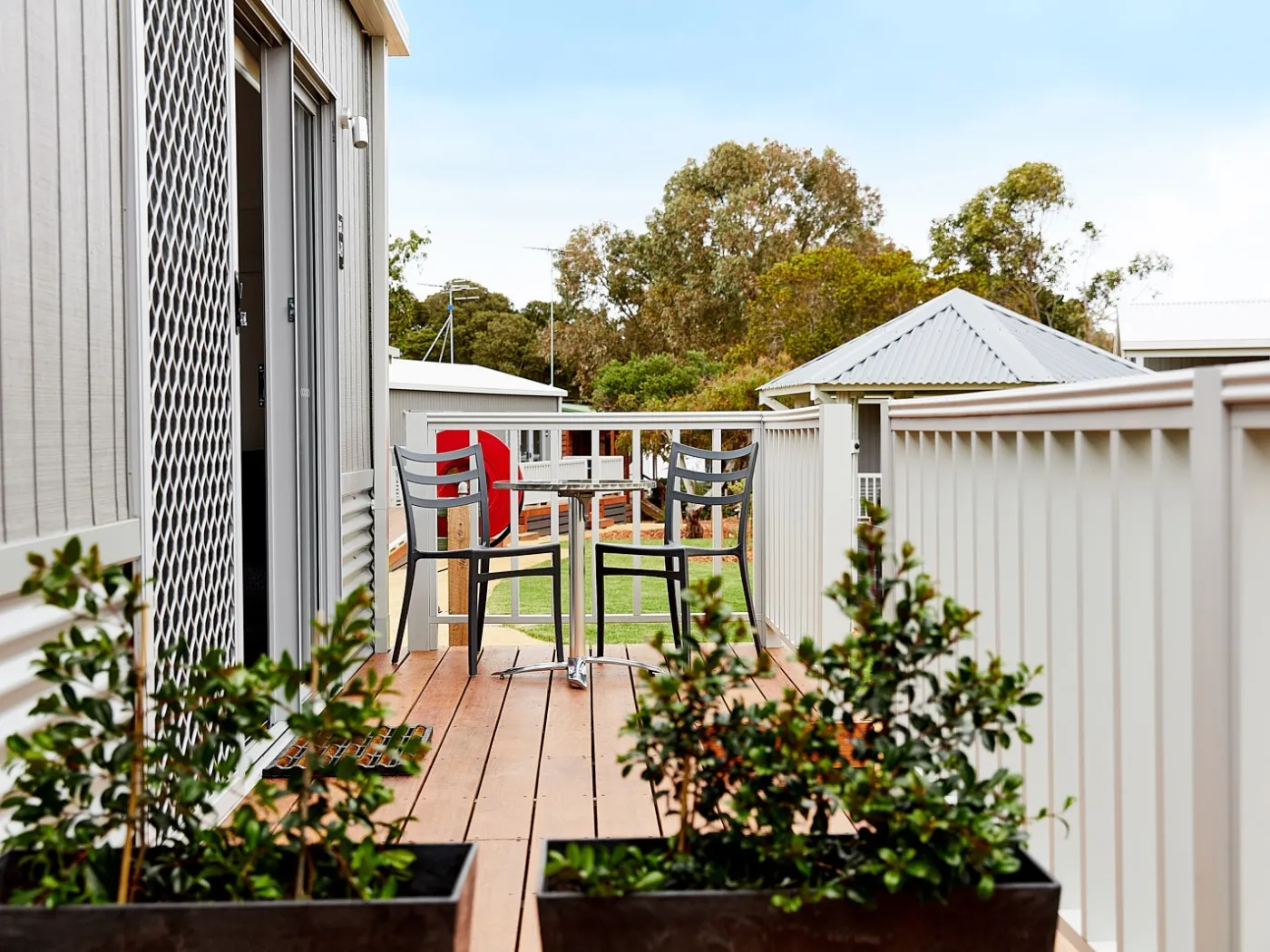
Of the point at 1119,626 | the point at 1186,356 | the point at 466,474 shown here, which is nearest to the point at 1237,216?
the point at 1186,356

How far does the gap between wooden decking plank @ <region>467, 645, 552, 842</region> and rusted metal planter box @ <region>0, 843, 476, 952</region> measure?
1215 mm

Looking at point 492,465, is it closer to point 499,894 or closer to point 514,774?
point 514,774

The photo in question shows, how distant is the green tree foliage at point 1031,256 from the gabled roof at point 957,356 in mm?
11622

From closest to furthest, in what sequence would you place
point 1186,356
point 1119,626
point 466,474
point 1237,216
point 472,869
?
point 472,869
point 1119,626
point 466,474
point 1186,356
point 1237,216

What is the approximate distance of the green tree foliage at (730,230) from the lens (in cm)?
3069

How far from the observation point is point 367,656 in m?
4.80

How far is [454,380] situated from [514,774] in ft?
50.3

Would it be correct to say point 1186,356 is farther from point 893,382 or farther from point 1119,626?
point 1119,626

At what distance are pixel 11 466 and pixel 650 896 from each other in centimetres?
128

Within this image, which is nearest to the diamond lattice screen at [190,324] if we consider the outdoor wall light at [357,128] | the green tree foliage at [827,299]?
the outdoor wall light at [357,128]

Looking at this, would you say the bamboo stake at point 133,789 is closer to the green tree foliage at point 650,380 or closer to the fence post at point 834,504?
the fence post at point 834,504

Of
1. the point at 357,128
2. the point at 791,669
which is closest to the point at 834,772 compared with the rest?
the point at 791,669

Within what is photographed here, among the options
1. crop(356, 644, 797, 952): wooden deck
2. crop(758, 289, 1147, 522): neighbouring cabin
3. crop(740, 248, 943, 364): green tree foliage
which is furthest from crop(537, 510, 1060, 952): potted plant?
crop(740, 248, 943, 364): green tree foliage

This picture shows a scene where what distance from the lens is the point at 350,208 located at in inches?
181
